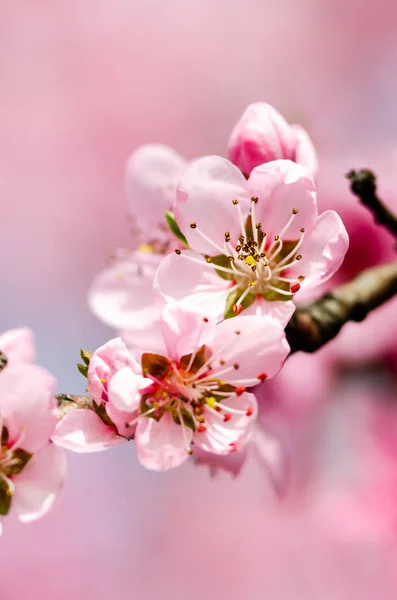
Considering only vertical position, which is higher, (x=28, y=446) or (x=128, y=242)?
(x=28, y=446)

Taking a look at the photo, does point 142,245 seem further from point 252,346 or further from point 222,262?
point 252,346

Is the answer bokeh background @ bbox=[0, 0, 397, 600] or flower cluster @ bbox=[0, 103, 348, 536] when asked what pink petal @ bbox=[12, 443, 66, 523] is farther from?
bokeh background @ bbox=[0, 0, 397, 600]

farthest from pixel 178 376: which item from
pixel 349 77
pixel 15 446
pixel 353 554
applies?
pixel 349 77

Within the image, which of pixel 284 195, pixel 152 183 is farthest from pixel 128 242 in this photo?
pixel 284 195

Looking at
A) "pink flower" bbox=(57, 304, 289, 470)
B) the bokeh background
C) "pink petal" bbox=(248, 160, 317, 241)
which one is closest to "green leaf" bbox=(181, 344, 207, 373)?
"pink flower" bbox=(57, 304, 289, 470)

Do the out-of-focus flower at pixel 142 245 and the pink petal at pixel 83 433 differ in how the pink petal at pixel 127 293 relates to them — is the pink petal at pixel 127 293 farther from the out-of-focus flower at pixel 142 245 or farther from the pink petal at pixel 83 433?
the pink petal at pixel 83 433

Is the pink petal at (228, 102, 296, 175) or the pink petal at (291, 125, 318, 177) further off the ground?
the pink petal at (228, 102, 296, 175)
